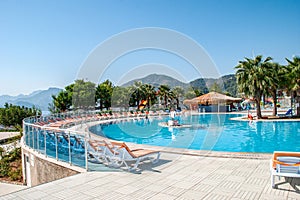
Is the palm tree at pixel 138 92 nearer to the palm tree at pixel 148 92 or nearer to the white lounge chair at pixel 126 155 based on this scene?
the palm tree at pixel 148 92

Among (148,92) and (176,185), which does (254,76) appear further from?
(148,92)

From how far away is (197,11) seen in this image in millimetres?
14820

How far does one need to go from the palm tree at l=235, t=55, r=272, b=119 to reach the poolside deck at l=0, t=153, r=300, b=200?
18.7 meters

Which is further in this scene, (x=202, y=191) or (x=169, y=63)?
(x=169, y=63)

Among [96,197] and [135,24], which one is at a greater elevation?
[135,24]

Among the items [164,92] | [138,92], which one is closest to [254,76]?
[138,92]

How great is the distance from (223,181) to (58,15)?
38.8ft

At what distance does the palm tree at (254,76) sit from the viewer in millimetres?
22750

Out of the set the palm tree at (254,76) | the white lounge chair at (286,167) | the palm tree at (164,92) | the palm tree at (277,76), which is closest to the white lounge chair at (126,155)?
the white lounge chair at (286,167)

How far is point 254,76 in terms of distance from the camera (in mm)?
22766

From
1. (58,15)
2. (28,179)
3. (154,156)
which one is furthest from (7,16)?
(154,156)

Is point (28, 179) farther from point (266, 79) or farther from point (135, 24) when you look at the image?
point (266, 79)

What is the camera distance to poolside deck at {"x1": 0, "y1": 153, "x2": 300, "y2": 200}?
4.04 meters

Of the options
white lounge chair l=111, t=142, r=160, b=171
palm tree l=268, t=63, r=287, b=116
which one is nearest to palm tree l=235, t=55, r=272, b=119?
palm tree l=268, t=63, r=287, b=116
